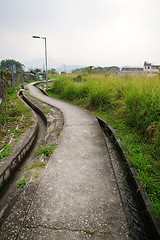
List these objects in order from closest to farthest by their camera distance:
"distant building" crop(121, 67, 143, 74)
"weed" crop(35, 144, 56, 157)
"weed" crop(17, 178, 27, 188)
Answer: "weed" crop(17, 178, 27, 188) → "weed" crop(35, 144, 56, 157) → "distant building" crop(121, 67, 143, 74)

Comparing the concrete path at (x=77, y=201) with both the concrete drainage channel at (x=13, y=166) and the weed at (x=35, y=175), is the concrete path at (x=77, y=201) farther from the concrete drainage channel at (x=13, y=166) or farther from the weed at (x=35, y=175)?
the concrete drainage channel at (x=13, y=166)

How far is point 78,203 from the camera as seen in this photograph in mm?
2184

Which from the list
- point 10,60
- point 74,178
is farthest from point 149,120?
point 10,60

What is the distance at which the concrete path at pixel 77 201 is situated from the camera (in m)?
1.80

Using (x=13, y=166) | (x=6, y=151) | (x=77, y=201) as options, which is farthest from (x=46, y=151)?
(x=77, y=201)

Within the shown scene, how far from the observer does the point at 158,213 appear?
1823mm

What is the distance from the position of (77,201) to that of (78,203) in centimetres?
4

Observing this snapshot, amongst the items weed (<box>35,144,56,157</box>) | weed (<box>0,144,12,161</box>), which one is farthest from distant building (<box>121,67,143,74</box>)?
weed (<box>0,144,12,161</box>)

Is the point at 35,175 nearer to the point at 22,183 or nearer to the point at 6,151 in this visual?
the point at 22,183

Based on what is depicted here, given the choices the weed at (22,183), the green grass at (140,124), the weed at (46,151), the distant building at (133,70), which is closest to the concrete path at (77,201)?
the weed at (46,151)

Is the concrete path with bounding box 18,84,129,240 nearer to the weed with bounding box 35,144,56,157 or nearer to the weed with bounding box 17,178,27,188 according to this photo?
the weed with bounding box 35,144,56,157

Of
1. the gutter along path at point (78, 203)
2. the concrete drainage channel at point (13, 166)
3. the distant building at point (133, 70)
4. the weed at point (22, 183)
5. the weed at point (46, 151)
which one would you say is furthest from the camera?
the distant building at point (133, 70)

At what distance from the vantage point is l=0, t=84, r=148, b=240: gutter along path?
179 cm

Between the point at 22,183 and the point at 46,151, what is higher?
the point at 46,151
